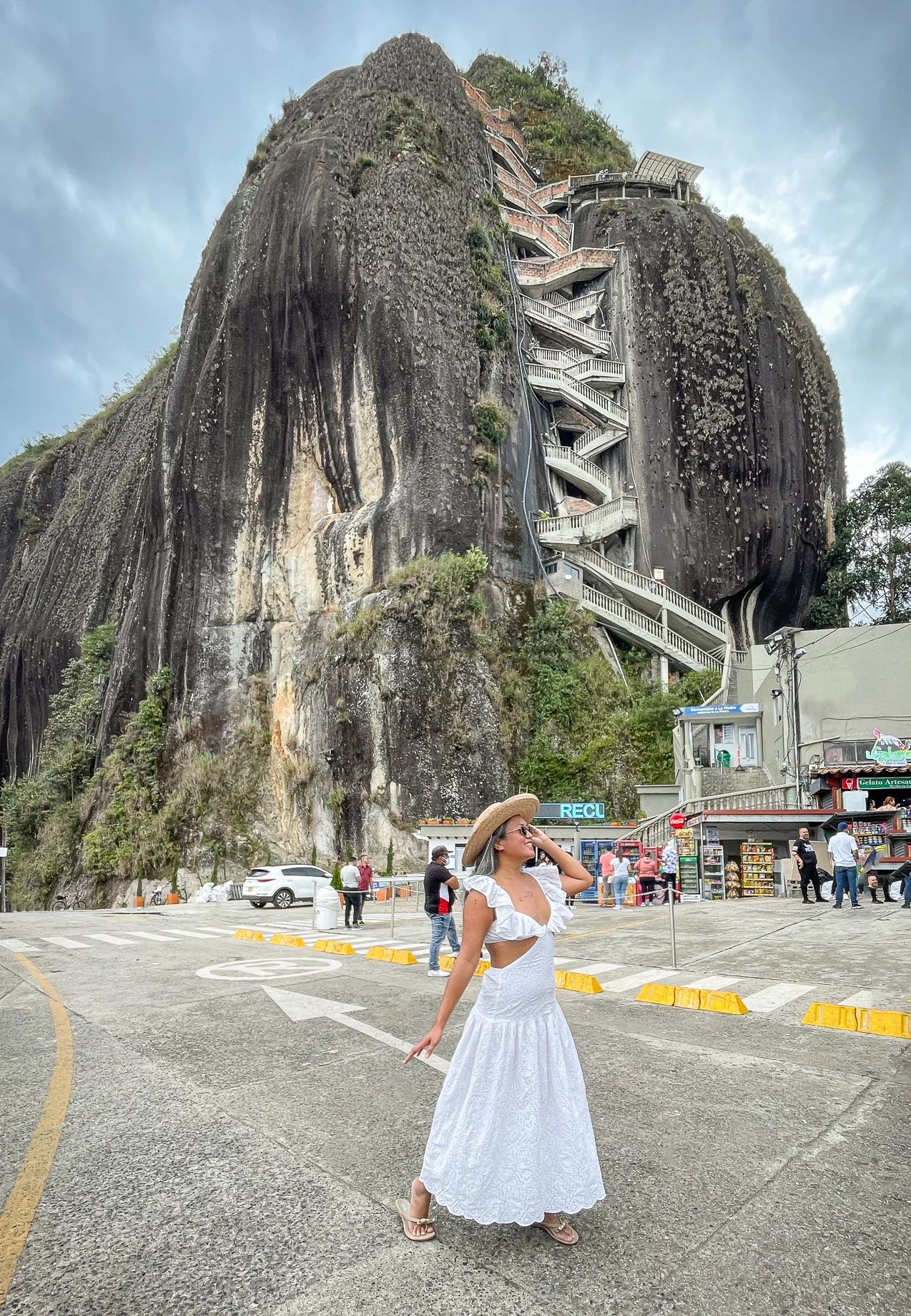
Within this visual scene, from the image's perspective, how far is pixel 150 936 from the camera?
51.8 feet

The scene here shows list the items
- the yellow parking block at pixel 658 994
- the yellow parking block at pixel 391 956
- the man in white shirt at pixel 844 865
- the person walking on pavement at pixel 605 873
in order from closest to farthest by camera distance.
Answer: the yellow parking block at pixel 658 994
the yellow parking block at pixel 391 956
the man in white shirt at pixel 844 865
the person walking on pavement at pixel 605 873

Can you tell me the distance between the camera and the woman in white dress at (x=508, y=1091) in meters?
3.03

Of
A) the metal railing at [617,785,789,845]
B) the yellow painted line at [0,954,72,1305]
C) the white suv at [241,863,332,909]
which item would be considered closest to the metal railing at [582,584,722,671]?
the metal railing at [617,785,789,845]

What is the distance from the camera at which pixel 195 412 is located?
37.3 metres

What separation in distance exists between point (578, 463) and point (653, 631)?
34.7 ft

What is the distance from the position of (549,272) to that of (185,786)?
32421 mm

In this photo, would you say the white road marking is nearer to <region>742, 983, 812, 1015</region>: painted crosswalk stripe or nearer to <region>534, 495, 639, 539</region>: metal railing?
<region>742, 983, 812, 1015</region>: painted crosswalk stripe

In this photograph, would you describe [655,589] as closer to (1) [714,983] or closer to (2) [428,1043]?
(1) [714,983]

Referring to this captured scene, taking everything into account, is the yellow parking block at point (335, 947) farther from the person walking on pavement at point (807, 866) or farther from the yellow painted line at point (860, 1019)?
the person walking on pavement at point (807, 866)

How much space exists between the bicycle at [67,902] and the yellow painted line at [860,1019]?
109 ft

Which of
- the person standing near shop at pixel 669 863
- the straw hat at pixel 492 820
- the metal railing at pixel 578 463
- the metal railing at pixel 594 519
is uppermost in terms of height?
the metal railing at pixel 578 463

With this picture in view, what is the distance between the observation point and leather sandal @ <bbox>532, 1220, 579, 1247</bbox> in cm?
307

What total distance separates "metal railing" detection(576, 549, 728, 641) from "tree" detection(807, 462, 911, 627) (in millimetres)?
7928

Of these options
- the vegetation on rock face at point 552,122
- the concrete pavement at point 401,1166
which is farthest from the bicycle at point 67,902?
the vegetation on rock face at point 552,122
